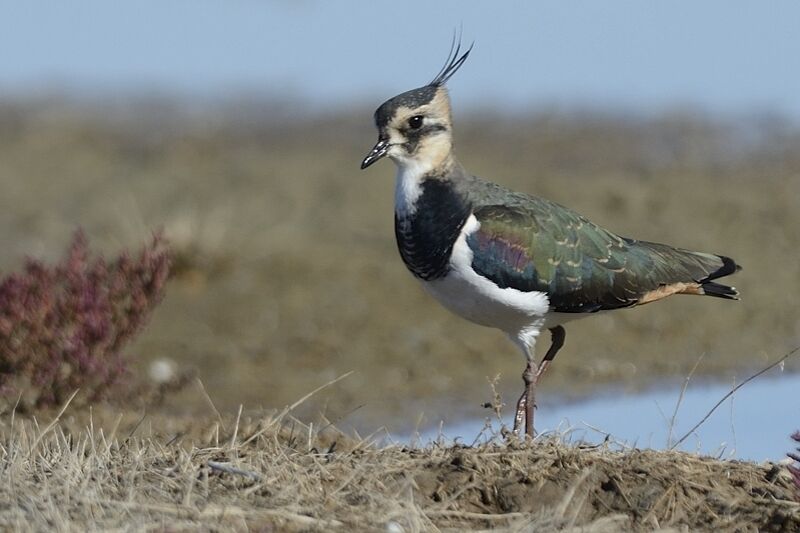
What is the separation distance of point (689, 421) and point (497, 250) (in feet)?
4.07

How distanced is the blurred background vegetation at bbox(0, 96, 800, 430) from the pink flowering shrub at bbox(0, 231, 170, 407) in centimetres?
112

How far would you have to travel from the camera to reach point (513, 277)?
6820 mm

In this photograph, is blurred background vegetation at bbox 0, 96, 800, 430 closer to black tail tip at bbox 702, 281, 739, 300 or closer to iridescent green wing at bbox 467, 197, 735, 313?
iridescent green wing at bbox 467, 197, 735, 313

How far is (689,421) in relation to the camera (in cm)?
709

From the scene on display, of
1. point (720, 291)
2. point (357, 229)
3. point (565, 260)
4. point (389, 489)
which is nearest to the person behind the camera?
point (389, 489)

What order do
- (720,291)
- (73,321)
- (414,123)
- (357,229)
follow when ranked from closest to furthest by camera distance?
1. (414,123)
2. (720,291)
3. (73,321)
4. (357,229)

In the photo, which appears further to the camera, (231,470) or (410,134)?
(410,134)

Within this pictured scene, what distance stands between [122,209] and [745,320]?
6085 millimetres

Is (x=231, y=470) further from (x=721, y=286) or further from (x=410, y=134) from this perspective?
(x=721, y=286)

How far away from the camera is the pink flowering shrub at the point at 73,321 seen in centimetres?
836

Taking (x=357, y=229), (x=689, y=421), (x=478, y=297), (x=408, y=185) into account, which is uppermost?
(x=408, y=185)

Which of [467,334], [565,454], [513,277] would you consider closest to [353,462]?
[565,454]

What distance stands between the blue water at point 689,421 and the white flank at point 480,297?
502mm

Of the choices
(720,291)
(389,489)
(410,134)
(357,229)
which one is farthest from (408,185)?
(357,229)
